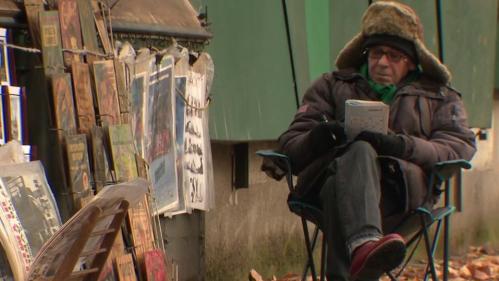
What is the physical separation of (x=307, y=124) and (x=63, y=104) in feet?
5.24

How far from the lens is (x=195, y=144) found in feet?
16.0

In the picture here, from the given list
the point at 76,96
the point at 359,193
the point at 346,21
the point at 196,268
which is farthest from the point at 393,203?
the point at 346,21

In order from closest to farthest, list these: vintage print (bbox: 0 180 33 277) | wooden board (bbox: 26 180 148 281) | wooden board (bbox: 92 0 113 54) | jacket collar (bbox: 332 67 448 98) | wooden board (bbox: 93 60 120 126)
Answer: wooden board (bbox: 26 180 148 281) < vintage print (bbox: 0 180 33 277) < wooden board (bbox: 93 60 120 126) < wooden board (bbox: 92 0 113 54) < jacket collar (bbox: 332 67 448 98)

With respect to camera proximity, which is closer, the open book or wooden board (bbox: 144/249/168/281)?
wooden board (bbox: 144/249/168/281)

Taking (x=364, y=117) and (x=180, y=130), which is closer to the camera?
(x=364, y=117)

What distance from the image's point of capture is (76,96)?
3.72m

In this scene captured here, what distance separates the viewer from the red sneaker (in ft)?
13.2

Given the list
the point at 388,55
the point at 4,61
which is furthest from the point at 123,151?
the point at 388,55

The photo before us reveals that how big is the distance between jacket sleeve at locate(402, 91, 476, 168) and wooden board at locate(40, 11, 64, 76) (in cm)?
175

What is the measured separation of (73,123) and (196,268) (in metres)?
1.38

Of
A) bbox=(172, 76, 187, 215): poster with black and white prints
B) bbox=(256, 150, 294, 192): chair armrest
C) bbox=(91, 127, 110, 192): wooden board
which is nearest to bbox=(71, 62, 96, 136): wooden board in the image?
bbox=(91, 127, 110, 192): wooden board

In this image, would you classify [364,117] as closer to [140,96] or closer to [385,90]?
[385,90]

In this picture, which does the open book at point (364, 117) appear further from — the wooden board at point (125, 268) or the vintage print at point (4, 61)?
the vintage print at point (4, 61)

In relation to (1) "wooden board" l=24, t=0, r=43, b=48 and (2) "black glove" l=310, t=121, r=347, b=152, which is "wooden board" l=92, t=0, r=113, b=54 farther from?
(2) "black glove" l=310, t=121, r=347, b=152
